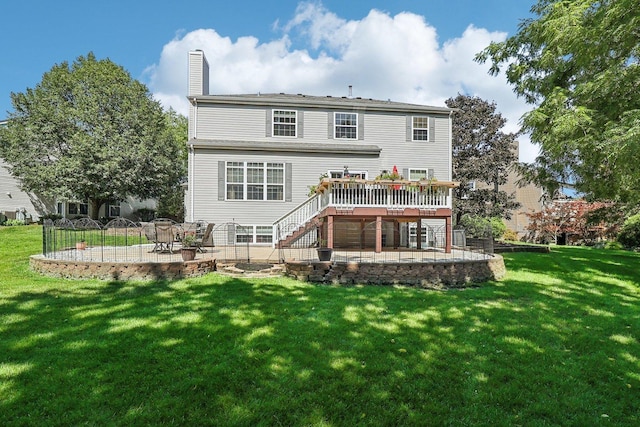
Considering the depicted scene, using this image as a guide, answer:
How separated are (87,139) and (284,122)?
1406cm

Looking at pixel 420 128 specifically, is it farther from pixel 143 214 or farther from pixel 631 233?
pixel 143 214

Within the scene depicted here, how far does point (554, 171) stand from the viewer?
11.3 meters

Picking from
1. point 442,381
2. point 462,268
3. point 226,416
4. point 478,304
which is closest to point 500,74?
point 462,268

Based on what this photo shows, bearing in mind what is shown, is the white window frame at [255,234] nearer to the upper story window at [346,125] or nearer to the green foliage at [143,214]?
the upper story window at [346,125]

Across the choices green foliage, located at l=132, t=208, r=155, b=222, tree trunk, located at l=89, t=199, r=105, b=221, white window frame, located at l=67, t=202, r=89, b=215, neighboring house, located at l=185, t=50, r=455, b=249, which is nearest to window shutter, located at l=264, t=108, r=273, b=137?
neighboring house, located at l=185, t=50, r=455, b=249

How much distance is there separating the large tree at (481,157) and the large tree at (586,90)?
847cm

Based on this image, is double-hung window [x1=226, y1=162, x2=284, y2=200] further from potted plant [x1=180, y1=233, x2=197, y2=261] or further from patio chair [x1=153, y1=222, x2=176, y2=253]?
potted plant [x1=180, y1=233, x2=197, y2=261]

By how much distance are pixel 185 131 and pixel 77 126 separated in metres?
11.5

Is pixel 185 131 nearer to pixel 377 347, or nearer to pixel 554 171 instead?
pixel 554 171

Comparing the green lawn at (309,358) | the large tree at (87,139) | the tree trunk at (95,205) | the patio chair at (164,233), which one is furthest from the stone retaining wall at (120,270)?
the tree trunk at (95,205)

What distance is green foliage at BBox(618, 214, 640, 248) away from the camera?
1938 centimetres

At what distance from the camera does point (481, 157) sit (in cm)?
2014

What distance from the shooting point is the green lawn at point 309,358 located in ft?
10.2

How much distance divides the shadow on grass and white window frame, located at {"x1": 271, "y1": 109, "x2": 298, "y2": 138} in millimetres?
9898
